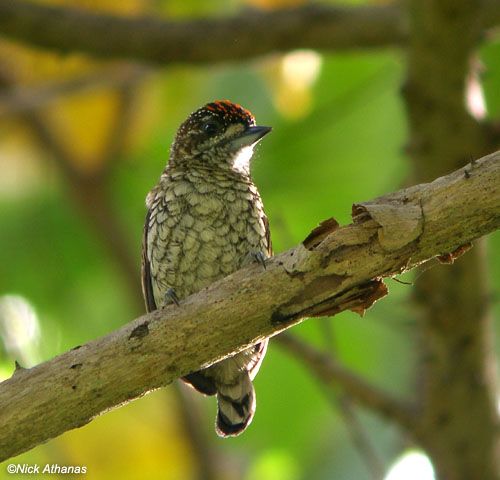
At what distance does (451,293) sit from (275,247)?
2.24m

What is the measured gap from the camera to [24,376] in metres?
3.42

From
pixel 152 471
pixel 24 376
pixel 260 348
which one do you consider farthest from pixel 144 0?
pixel 24 376

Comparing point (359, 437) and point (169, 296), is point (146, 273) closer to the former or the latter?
point (169, 296)

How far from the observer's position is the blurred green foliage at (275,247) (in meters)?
7.19

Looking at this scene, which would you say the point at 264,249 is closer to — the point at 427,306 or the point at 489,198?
the point at 427,306

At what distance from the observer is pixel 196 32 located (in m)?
6.06

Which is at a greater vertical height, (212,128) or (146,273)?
(212,128)

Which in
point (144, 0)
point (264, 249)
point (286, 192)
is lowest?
point (264, 249)

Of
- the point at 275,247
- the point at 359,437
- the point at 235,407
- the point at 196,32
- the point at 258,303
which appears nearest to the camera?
the point at 258,303

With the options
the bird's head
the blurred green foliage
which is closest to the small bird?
the bird's head

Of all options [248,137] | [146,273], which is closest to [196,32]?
[248,137]

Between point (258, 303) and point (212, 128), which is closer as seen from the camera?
point (258, 303)

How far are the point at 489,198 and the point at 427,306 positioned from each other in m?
1.96

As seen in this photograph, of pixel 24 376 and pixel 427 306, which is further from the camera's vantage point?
pixel 427 306
